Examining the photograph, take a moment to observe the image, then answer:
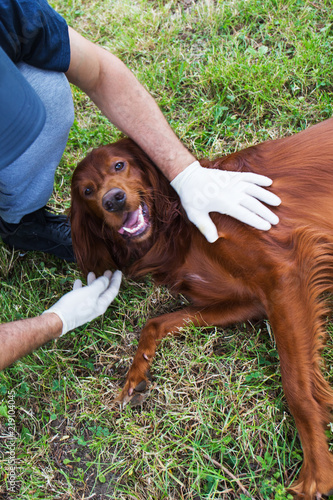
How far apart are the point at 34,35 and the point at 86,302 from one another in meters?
1.63

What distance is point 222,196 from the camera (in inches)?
104

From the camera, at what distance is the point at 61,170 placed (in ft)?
12.5

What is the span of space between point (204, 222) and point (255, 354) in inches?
34.9

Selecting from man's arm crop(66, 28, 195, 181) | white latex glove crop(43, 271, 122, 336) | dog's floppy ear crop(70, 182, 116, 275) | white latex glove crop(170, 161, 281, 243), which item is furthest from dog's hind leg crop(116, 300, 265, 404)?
man's arm crop(66, 28, 195, 181)

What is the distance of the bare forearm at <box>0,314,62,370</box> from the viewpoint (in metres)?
2.35

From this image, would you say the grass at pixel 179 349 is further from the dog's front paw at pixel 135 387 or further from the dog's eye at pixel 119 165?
the dog's eye at pixel 119 165

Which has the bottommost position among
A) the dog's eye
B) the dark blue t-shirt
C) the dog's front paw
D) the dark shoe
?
the dog's front paw

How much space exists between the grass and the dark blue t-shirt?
112 centimetres

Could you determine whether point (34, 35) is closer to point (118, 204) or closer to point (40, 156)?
point (40, 156)

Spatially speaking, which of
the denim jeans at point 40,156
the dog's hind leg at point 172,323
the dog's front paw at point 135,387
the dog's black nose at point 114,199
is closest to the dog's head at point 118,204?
the dog's black nose at point 114,199

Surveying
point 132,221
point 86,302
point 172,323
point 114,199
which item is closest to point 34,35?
point 114,199

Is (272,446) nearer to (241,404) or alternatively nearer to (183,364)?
(241,404)

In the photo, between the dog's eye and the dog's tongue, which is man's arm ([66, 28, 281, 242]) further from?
the dog's tongue

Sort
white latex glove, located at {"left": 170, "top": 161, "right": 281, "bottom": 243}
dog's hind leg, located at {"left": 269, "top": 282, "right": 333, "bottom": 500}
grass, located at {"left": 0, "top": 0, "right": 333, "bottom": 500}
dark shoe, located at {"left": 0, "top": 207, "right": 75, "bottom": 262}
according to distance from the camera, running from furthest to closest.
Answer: dark shoe, located at {"left": 0, "top": 207, "right": 75, "bottom": 262}
white latex glove, located at {"left": 170, "top": 161, "right": 281, "bottom": 243}
grass, located at {"left": 0, "top": 0, "right": 333, "bottom": 500}
dog's hind leg, located at {"left": 269, "top": 282, "right": 333, "bottom": 500}
